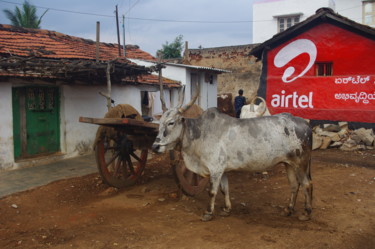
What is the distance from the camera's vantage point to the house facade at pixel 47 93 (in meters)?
8.02

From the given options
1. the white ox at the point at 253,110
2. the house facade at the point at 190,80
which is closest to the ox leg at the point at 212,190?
the white ox at the point at 253,110

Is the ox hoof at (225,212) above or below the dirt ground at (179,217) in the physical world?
above

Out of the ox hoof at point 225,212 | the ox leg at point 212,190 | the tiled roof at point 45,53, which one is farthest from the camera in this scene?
the tiled roof at point 45,53

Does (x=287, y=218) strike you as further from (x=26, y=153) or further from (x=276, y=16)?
(x=276, y=16)

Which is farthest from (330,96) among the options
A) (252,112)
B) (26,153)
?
(26,153)

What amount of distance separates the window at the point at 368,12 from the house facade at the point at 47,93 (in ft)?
73.5

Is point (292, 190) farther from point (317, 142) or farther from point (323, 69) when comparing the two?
point (323, 69)

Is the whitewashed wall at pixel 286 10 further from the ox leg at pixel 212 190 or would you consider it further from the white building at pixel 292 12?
the ox leg at pixel 212 190

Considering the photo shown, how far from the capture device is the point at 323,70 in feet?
35.1

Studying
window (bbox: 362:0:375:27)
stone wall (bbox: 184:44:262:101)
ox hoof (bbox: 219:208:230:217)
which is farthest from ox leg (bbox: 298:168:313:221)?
window (bbox: 362:0:375:27)

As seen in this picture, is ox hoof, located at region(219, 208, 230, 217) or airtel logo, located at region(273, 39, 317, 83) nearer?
ox hoof, located at region(219, 208, 230, 217)

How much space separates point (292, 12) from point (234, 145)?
2485 cm

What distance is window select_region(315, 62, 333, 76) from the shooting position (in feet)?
34.9

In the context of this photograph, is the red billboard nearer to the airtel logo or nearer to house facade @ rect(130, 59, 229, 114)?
the airtel logo
